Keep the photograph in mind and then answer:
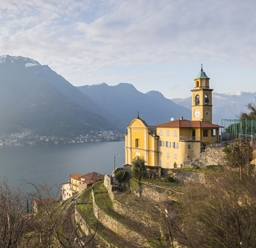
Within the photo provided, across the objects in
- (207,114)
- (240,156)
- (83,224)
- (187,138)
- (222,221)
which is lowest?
(83,224)

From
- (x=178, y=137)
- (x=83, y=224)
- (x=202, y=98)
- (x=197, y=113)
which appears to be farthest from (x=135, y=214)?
(x=202, y=98)

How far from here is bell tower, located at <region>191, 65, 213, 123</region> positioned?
3773cm

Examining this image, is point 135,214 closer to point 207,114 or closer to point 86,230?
point 86,230

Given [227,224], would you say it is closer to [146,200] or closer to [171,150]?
[146,200]

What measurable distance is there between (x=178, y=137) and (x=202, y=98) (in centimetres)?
852

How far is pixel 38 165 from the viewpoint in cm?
9819

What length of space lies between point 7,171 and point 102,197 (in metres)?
69.9

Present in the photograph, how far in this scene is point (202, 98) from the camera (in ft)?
124

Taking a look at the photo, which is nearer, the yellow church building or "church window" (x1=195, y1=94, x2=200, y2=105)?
the yellow church building

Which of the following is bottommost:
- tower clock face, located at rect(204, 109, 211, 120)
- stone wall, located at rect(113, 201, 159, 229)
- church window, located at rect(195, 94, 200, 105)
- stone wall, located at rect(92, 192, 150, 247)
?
stone wall, located at rect(92, 192, 150, 247)

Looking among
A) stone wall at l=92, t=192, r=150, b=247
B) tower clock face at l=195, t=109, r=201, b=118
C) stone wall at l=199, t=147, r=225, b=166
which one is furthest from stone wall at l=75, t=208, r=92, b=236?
tower clock face at l=195, t=109, r=201, b=118

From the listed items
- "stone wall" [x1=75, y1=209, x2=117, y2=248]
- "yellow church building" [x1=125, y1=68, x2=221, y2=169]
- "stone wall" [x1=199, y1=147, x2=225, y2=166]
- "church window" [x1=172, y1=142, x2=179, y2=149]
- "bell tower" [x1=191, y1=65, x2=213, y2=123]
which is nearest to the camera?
"stone wall" [x1=75, y1=209, x2=117, y2=248]

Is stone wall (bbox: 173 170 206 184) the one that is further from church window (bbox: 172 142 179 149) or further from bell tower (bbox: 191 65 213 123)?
bell tower (bbox: 191 65 213 123)

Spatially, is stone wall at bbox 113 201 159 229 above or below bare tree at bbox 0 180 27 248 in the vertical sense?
below
